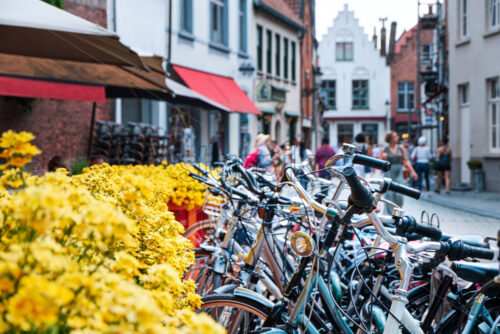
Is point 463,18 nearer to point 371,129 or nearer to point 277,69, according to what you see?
point 277,69

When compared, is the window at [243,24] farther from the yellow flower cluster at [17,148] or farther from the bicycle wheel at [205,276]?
the yellow flower cluster at [17,148]

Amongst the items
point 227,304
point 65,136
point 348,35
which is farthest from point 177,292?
point 348,35

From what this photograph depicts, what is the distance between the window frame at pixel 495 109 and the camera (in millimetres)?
20000

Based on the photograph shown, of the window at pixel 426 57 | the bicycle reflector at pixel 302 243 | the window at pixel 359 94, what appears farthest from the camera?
the window at pixel 359 94

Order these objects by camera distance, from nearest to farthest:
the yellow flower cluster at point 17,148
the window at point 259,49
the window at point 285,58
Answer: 1. the yellow flower cluster at point 17,148
2. the window at point 259,49
3. the window at point 285,58

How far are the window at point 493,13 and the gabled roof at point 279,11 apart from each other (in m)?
8.68

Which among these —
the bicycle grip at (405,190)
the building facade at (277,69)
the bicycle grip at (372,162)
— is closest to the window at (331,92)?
the building facade at (277,69)

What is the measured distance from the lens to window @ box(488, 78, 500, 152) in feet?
65.7

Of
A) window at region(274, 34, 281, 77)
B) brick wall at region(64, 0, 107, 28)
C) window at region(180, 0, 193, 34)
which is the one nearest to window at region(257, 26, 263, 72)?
window at region(274, 34, 281, 77)

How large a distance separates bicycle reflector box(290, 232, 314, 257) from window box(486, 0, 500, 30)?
1897 cm

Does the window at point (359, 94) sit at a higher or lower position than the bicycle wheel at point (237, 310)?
higher

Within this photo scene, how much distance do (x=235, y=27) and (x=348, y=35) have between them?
112 ft

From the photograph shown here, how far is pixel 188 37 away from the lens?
1888 centimetres

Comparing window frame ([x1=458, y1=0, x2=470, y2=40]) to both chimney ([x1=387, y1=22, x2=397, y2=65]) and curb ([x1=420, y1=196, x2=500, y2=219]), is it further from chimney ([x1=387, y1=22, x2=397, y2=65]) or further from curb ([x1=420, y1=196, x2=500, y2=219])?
chimney ([x1=387, y1=22, x2=397, y2=65])
